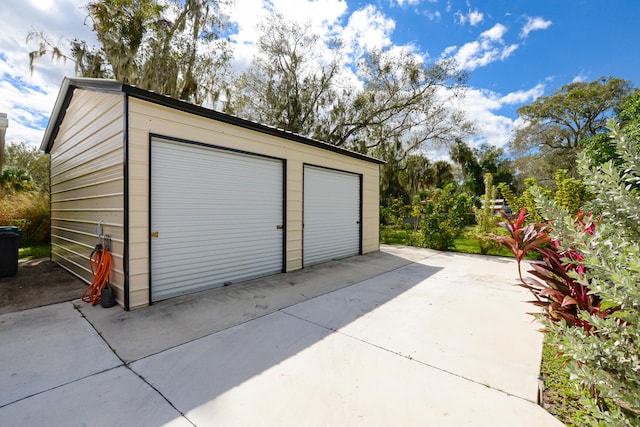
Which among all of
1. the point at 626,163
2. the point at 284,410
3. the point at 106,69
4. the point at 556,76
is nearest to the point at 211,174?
the point at 284,410

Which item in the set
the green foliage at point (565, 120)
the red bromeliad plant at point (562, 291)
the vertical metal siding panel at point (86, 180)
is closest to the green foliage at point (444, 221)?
the red bromeliad plant at point (562, 291)

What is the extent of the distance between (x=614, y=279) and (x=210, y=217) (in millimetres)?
4538

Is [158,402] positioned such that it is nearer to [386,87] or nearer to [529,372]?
[529,372]

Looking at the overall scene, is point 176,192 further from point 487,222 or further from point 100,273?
point 487,222

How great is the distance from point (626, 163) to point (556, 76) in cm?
2773

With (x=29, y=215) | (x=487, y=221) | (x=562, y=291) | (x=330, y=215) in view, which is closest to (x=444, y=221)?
(x=487, y=221)

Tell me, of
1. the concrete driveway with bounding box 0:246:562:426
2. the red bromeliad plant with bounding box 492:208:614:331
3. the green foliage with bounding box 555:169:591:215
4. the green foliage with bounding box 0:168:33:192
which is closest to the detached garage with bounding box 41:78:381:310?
the concrete driveway with bounding box 0:246:562:426

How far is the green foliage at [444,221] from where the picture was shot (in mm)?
8609

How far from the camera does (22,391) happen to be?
2.07 meters

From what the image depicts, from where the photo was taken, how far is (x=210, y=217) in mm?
4543

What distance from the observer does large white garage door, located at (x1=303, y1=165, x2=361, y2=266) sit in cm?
639

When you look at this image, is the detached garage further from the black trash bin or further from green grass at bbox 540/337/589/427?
green grass at bbox 540/337/589/427

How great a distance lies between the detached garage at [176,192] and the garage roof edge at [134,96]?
20 mm

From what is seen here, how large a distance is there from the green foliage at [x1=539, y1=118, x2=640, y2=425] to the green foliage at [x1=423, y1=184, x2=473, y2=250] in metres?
7.55
